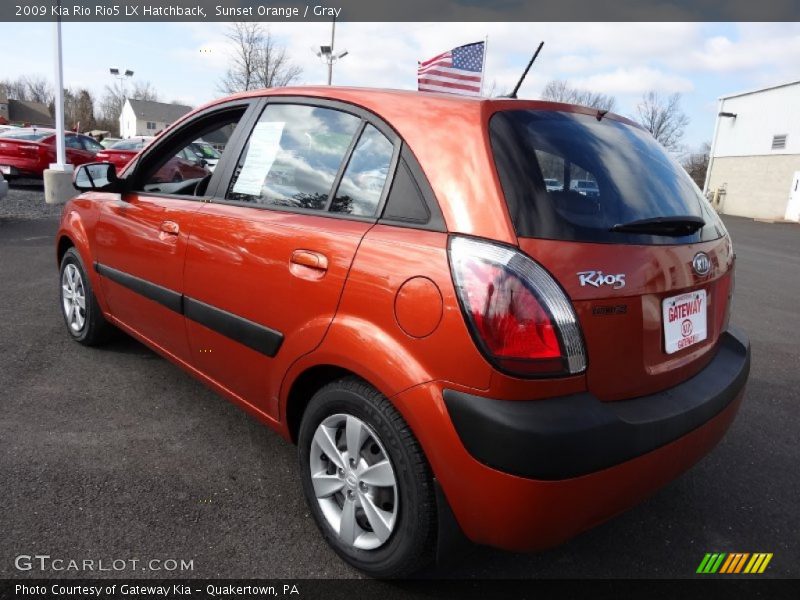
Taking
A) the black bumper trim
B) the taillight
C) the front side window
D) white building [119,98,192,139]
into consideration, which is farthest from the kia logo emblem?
white building [119,98,192,139]

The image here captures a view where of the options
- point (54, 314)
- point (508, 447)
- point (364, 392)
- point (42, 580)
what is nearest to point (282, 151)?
point (364, 392)

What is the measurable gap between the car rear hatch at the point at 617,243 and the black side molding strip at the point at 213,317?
109 cm

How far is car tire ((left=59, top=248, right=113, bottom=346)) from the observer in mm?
3807

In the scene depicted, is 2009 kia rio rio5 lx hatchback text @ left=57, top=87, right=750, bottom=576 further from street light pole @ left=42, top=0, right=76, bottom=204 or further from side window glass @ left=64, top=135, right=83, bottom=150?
side window glass @ left=64, top=135, right=83, bottom=150

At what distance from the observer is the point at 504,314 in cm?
160

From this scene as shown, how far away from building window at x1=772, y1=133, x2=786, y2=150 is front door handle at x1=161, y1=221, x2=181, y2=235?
1206 inches

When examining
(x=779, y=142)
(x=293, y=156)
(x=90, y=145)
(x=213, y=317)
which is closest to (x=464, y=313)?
(x=293, y=156)

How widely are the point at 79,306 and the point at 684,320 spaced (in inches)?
150

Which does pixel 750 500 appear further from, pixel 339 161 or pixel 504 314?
pixel 339 161

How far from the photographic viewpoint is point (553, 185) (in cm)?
179

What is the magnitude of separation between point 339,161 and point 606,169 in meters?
0.98

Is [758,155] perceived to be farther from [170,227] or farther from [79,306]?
[170,227]

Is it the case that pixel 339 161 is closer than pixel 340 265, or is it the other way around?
pixel 340 265

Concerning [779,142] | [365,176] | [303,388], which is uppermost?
[779,142]
